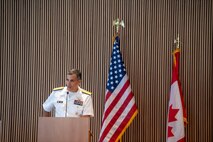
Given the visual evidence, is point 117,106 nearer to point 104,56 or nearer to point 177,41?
point 104,56

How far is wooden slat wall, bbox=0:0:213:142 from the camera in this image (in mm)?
6242

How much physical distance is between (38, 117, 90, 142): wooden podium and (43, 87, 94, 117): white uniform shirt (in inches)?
27.3

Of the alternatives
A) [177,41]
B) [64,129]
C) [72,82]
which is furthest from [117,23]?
[64,129]

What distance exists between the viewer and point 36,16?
6.40m

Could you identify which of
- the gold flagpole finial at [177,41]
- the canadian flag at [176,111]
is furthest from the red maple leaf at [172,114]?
the gold flagpole finial at [177,41]

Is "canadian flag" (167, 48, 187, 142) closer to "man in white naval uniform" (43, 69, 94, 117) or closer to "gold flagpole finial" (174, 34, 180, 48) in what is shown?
"gold flagpole finial" (174, 34, 180, 48)

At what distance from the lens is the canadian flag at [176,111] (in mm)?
5699

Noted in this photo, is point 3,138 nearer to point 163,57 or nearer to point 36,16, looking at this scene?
point 36,16

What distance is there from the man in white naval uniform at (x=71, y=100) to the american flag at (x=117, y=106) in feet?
1.91

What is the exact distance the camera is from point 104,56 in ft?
20.7

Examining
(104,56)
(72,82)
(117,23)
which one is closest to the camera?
(72,82)

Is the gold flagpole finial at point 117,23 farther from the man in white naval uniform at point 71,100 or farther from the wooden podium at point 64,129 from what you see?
the wooden podium at point 64,129

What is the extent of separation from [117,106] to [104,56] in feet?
3.35

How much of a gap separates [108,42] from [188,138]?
2.14 meters
